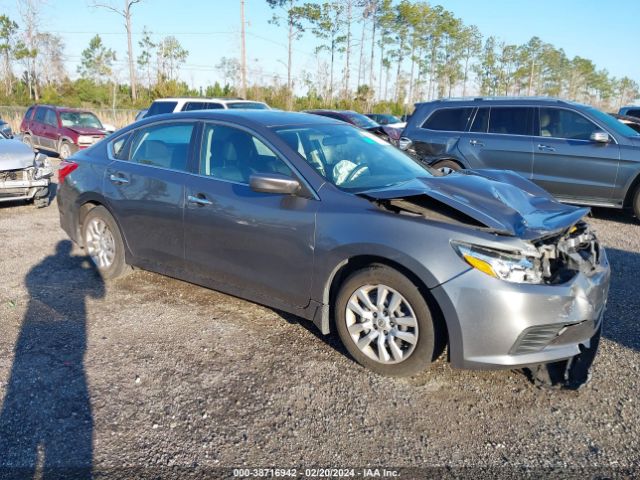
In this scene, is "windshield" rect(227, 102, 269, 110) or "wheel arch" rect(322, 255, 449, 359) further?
"windshield" rect(227, 102, 269, 110)

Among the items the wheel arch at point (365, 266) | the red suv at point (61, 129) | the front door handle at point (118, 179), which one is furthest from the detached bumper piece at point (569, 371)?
the red suv at point (61, 129)

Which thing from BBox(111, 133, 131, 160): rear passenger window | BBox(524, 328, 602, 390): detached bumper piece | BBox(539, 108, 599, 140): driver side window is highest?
BBox(539, 108, 599, 140): driver side window

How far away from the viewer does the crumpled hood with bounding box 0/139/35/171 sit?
7977 millimetres

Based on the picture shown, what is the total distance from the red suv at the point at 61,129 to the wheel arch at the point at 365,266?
13.8 m

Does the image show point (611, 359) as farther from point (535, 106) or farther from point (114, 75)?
point (114, 75)

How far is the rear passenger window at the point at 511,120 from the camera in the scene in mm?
8352

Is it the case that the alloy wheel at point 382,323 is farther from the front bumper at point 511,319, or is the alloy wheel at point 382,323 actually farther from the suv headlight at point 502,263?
the suv headlight at point 502,263

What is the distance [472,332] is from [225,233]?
1964 mm

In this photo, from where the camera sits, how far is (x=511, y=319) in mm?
2889

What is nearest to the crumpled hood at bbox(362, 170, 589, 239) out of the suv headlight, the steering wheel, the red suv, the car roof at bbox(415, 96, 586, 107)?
the suv headlight

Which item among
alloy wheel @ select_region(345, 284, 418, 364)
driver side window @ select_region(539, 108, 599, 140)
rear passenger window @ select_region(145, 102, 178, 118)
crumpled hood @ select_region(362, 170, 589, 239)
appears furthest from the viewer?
rear passenger window @ select_region(145, 102, 178, 118)

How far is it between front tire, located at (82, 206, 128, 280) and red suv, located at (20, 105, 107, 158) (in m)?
11.2

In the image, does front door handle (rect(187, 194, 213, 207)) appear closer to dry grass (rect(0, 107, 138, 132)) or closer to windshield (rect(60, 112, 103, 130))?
windshield (rect(60, 112, 103, 130))

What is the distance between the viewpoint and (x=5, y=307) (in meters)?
4.48
